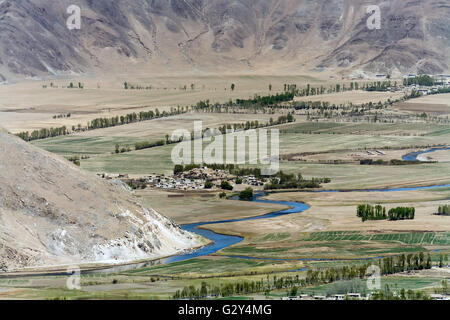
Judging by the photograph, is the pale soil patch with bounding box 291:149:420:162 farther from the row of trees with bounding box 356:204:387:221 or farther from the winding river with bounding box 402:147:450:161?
the row of trees with bounding box 356:204:387:221

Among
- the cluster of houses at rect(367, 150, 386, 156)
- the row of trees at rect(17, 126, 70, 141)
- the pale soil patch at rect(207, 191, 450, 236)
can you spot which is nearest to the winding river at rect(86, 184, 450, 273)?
the pale soil patch at rect(207, 191, 450, 236)

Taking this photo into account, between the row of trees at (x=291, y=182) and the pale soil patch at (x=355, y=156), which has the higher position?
the pale soil patch at (x=355, y=156)

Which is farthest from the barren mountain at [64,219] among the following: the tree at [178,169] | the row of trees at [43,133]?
the row of trees at [43,133]

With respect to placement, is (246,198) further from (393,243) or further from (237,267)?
(237,267)

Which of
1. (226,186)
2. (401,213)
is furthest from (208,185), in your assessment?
(401,213)

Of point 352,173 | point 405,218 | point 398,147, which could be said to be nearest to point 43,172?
point 405,218

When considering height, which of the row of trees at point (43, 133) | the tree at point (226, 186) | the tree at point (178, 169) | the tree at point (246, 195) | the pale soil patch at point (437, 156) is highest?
the row of trees at point (43, 133)

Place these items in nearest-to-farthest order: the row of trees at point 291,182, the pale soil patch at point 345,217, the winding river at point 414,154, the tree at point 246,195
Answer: the pale soil patch at point 345,217
the tree at point 246,195
the row of trees at point 291,182
the winding river at point 414,154

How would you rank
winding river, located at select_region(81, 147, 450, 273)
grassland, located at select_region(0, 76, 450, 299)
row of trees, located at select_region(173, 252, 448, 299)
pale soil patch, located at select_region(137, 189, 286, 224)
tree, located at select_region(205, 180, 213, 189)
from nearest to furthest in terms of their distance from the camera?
1. row of trees, located at select_region(173, 252, 448, 299)
2. grassland, located at select_region(0, 76, 450, 299)
3. winding river, located at select_region(81, 147, 450, 273)
4. pale soil patch, located at select_region(137, 189, 286, 224)
5. tree, located at select_region(205, 180, 213, 189)

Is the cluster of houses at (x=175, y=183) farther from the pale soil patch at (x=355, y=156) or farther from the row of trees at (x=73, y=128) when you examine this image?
the row of trees at (x=73, y=128)

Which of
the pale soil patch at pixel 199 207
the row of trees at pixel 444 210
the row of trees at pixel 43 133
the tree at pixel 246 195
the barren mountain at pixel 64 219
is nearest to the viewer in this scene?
the barren mountain at pixel 64 219
